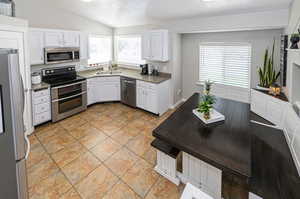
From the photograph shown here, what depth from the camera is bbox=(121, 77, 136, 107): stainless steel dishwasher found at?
469cm

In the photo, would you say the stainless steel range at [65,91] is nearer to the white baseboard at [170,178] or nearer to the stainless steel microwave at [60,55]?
the stainless steel microwave at [60,55]

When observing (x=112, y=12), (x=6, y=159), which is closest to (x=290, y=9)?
(x=112, y=12)

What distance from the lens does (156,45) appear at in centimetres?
446

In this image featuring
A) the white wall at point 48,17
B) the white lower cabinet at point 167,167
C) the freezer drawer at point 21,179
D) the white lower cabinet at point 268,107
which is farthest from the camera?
the white wall at point 48,17

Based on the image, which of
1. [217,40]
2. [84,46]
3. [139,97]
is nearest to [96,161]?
[139,97]

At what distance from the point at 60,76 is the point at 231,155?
4.12 meters

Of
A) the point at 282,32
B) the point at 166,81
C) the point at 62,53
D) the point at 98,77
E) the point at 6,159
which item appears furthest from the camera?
the point at 98,77

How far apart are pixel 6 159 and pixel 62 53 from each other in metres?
3.55

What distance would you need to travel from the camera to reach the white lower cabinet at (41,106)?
355 centimetres

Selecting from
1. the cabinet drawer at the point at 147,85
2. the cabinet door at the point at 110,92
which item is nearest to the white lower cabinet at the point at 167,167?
the cabinet drawer at the point at 147,85

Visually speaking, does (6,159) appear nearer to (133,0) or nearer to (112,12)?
(133,0)

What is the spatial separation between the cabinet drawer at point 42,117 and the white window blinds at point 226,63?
376 cm

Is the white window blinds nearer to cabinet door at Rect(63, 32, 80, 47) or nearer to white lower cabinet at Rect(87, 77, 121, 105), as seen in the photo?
white lower cabinet at Rect(87, 77, 121, 105)

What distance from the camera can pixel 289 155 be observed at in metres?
2.08
